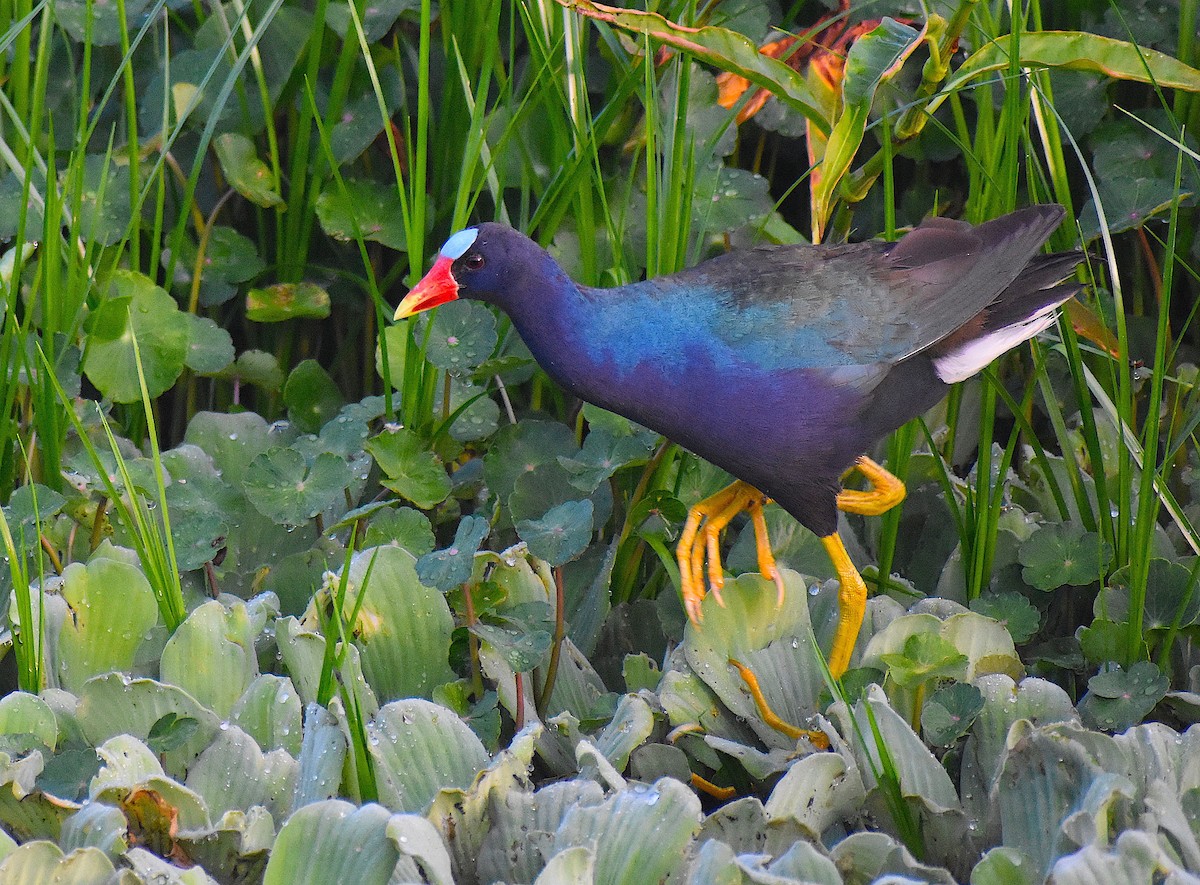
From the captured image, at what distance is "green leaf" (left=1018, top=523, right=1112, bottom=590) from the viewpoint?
5.10 ft

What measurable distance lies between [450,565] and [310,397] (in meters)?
0.67

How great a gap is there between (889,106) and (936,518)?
0.65 metres

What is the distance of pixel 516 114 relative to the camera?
1.69 metres

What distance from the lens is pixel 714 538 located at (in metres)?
1.64

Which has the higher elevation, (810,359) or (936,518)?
(810,359)

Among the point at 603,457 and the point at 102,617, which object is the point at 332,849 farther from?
→ the point at 603,457

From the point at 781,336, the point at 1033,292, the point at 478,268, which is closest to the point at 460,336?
the point at 478,268

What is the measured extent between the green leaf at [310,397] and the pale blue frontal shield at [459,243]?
488 mm

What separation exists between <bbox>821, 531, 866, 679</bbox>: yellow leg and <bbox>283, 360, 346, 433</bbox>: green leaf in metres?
0.82

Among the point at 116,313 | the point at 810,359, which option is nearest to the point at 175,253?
the point at 116,313

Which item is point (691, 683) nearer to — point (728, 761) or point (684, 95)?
point (728, 761)

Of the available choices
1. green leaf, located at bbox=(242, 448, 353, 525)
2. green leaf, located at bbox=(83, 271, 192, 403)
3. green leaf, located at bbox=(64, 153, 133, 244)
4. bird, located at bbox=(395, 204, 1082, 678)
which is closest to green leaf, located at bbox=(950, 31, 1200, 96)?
bird, located at bbox=(395, 204, 1082, 678)

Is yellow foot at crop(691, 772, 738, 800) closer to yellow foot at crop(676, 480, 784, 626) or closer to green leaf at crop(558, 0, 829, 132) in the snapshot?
yellow foot at crop(676, 480, 784, 626)

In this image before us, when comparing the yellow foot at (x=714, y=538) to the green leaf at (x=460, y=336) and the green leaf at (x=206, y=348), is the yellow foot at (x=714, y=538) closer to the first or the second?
the green leaf at (x=460, y=336)
